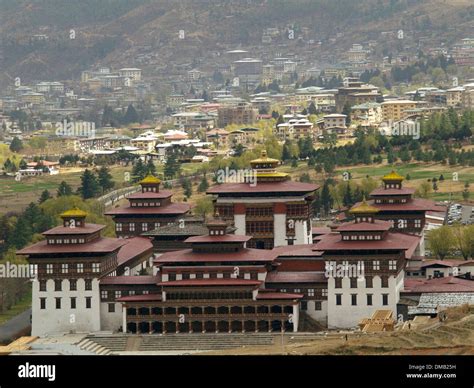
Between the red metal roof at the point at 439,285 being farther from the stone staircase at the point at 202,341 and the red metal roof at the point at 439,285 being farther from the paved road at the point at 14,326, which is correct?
the paved road at the point at 14,326

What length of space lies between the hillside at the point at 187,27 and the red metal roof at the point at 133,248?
420 ft

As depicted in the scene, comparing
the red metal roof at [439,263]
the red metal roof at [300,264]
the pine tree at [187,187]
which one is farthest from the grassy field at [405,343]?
the pine tree at [187,187]

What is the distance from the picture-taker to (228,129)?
112 meters

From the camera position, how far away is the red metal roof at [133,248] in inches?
1703

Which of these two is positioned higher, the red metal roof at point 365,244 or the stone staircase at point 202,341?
the red metal roof at point 365,244

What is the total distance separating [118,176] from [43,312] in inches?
1654

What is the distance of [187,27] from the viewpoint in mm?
191250

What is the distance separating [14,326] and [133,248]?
17.4ft

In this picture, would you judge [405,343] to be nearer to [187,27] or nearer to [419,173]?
[419,173]

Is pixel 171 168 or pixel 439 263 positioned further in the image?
pixel 171 168

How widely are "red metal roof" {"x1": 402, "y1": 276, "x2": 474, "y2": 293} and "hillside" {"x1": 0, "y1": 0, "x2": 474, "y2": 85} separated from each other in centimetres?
13397
